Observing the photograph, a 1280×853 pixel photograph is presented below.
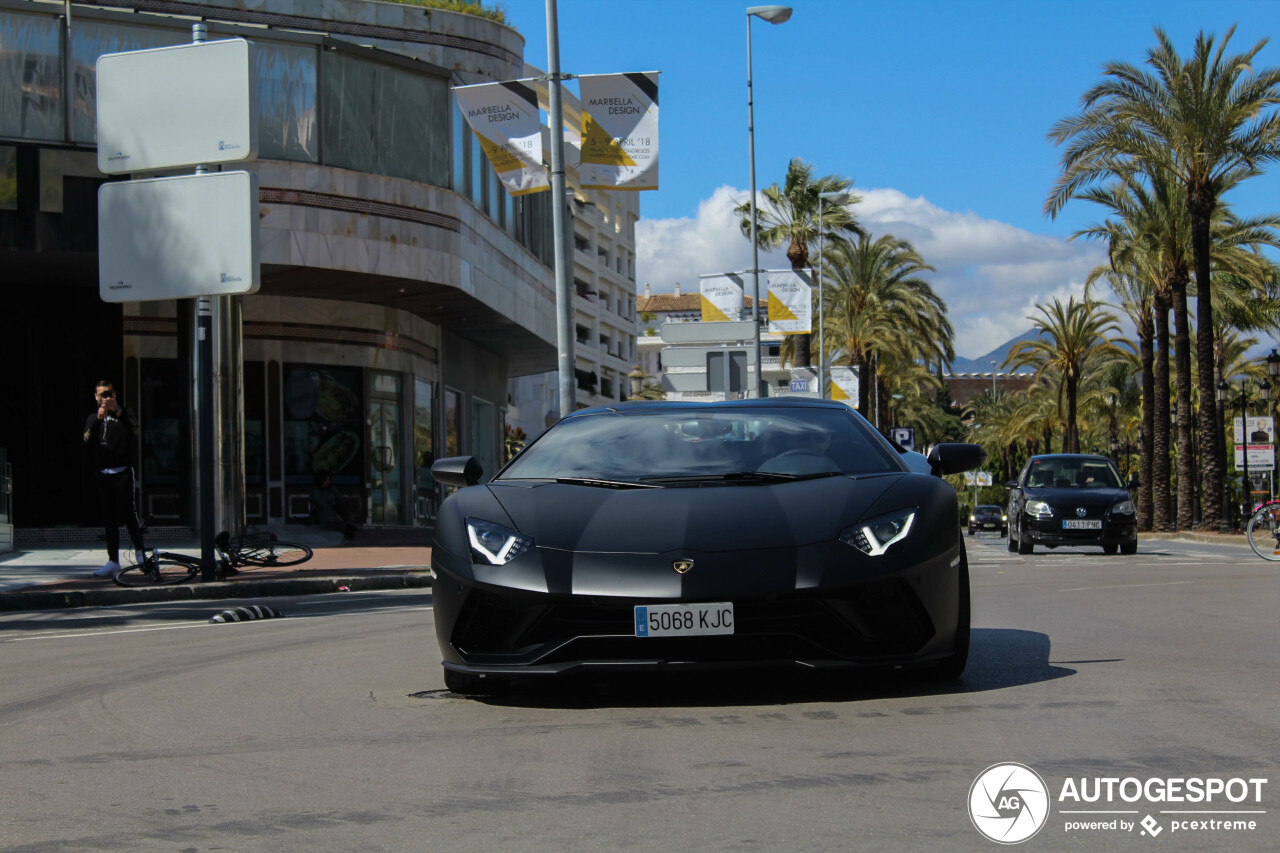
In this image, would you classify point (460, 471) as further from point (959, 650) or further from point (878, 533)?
point (959, 650)

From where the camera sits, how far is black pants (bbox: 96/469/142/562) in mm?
14375

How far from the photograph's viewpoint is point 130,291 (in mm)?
15195

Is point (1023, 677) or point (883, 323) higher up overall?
point (883, 323)

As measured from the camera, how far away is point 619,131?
17750mm

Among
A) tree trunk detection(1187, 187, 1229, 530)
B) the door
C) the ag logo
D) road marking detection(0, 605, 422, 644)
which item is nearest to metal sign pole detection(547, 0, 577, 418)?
road marking detection(0, 605, 422, 644)

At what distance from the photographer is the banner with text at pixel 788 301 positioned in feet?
115

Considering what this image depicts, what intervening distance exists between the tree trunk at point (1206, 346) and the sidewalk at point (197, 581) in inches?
749

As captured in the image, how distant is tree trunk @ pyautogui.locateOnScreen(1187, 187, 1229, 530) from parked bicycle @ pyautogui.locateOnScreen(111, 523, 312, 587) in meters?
21.8

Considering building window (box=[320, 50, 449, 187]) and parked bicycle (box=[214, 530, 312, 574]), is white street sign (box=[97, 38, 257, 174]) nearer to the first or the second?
parked bicycle (box=[214, 530, 312, 574])

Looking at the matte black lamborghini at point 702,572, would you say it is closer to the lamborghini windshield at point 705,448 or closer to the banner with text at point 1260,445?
the lamborghini windshield at point 705,448

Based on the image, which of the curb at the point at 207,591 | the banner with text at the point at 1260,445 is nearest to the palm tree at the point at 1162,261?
the banner with text at the point at 1260,445

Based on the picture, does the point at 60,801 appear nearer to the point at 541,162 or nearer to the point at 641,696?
the point at 641,696

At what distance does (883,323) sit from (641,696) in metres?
43.6

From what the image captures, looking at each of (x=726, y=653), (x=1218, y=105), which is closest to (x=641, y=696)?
(x=726, y=653)
